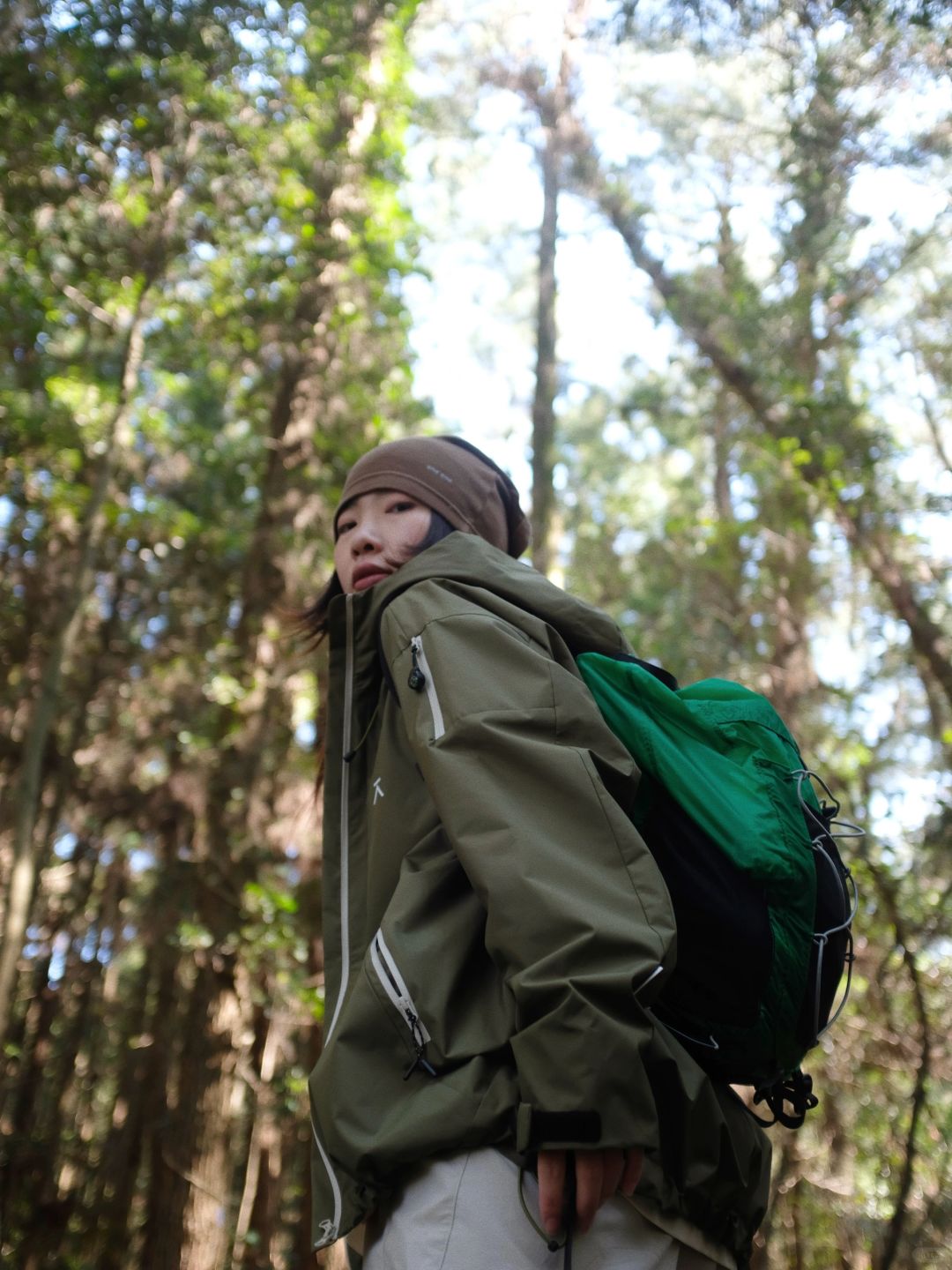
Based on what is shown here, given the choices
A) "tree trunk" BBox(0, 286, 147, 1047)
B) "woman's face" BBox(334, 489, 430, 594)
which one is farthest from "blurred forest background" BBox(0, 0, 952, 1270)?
"woman's face" BBox(334, 489, 430, 594)

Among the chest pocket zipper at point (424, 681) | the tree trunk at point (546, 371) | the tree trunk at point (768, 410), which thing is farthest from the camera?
the tree trunk at point (546, 371)

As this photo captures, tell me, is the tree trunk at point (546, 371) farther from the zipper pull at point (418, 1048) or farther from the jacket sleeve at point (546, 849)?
the zipper pull at point (418, 1048)

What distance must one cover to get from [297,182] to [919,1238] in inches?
274

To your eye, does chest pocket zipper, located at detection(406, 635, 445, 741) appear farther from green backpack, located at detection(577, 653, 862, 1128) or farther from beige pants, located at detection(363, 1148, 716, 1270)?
beige pants, located at detection(363, 1148, 716, 1270)

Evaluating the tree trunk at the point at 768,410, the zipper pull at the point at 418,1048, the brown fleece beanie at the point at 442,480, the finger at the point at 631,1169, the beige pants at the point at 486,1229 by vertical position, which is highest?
the tree trunk at the point at 768,410

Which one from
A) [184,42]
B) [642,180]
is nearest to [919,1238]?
[184,42]

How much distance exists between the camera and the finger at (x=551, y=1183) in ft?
4.37

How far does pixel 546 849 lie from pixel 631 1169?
1.39ft

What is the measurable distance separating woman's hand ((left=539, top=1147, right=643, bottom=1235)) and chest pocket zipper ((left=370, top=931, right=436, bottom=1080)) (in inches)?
8.4

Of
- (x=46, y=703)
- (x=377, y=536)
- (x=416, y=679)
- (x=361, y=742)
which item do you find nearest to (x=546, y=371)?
(x=46, y=703)

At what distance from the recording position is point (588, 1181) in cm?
132

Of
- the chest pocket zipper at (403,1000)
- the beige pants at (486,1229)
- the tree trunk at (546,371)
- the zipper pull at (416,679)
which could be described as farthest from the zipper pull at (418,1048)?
the tree trunk at (546,371)

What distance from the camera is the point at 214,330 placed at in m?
7.58

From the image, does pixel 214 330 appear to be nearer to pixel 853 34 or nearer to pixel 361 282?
pixel 361 282
